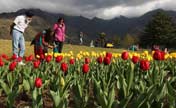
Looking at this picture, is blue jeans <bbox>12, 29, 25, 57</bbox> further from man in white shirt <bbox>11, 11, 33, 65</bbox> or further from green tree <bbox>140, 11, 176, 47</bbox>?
green tree <bbox>140, 11, 176, 47</bbox>

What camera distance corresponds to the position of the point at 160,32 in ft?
376

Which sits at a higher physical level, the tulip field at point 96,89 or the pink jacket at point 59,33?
the pink jacket at point 59,33

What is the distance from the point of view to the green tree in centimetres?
11461

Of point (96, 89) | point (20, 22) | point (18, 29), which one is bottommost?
point (96, 89)

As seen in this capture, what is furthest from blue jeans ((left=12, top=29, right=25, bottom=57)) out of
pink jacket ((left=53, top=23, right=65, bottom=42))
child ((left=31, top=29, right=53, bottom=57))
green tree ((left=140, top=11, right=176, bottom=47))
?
green tree ((left=140, top=11, right=176, bottom=47))

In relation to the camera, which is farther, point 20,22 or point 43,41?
point 20,22

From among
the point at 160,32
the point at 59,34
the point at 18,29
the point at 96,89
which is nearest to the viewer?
the point at 96,89

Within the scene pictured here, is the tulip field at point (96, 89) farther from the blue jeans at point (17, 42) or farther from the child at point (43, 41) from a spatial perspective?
the blue jeans at point (17, 42)

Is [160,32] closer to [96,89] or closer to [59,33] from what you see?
[59,33]

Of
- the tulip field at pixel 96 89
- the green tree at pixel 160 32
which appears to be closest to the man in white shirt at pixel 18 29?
the tulip field at pixel 96 89

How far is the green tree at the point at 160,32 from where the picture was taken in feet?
376

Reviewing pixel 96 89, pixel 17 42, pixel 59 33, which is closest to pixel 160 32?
pixel 59 33

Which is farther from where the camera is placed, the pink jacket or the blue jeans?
the pink jacket

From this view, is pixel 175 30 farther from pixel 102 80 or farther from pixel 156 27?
pixel 102 80
